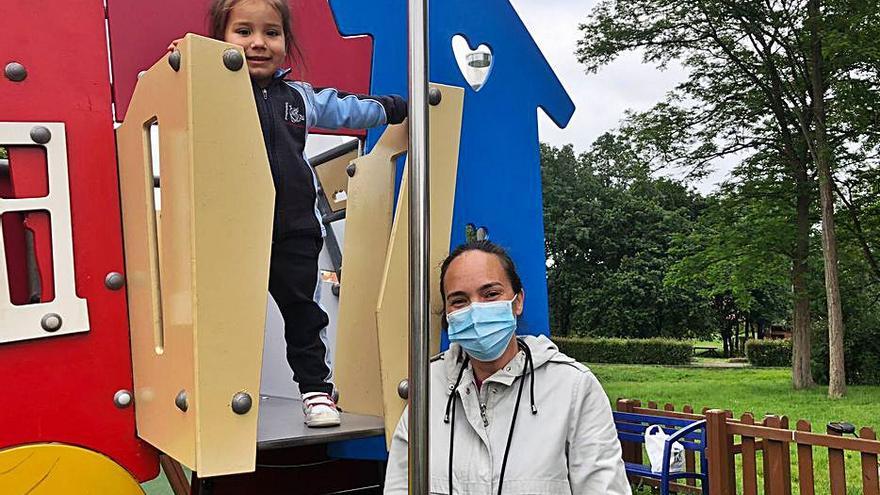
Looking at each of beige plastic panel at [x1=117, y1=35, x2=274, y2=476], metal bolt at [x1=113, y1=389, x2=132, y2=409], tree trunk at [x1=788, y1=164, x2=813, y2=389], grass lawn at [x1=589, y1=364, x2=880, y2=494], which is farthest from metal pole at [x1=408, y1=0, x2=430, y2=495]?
tree trunk at [x1=788, y1=164, x2=813, y2=389]

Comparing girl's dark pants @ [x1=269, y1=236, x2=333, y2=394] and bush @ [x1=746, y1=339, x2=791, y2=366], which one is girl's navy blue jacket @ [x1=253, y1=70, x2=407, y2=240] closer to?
girl's dark pants @ [x1=269, y1=236, x2=333, y2=394]

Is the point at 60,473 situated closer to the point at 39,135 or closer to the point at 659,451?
the point at 39,135

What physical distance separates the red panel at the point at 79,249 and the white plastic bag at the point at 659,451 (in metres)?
4.48

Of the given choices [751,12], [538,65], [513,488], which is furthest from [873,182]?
[513,488]

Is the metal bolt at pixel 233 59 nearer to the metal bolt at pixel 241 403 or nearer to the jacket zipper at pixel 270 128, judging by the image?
the jacket zipper at pixel 270 128

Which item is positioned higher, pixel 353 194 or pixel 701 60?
pixel 701 60

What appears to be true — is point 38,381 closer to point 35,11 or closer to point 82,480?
point 82,480

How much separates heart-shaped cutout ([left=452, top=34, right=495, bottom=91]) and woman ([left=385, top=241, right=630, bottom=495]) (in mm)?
711

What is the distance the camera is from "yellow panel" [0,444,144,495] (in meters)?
1.95

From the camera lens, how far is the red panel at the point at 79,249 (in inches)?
79.5

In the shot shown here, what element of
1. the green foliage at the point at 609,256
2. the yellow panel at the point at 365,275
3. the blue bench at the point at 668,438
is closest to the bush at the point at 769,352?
the green foliage at the point at 609,256

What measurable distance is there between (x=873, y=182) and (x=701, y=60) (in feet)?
13.8

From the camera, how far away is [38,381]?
202 cm

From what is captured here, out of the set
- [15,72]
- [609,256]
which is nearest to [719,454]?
[15,72]
